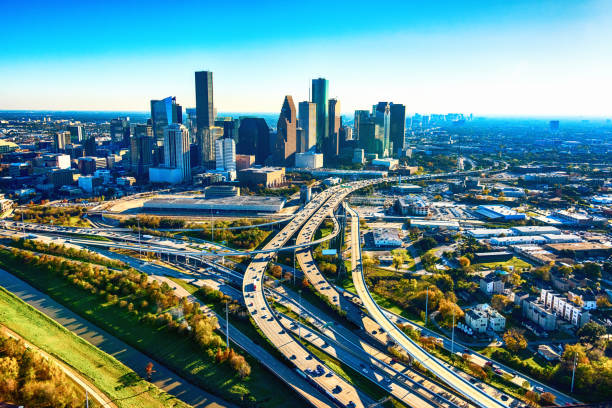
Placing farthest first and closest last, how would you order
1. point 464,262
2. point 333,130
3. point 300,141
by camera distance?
point 333,130 < point 300,141 < point 464,262

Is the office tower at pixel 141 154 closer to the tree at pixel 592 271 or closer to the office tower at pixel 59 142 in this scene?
the office tower at pixel 59 142

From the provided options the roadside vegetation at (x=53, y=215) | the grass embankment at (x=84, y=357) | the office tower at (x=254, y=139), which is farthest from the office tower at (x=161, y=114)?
the grass embankment at (x=84, y=357)

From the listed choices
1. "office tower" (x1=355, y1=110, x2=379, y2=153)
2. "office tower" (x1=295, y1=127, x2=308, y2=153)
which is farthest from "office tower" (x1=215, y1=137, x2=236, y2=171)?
"office tower" (x1=355, y1=110, x2=379, y2=153)

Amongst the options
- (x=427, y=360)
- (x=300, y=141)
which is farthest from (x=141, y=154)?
(x=427, y=360)

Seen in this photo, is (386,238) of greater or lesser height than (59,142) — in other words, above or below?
below

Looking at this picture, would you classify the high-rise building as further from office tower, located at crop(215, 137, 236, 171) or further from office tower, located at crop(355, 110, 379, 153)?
office tower, located at crop(355, 110, 379, 153)

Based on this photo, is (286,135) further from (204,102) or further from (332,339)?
(332,339)

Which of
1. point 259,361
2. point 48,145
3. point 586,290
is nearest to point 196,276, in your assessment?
point 259,361
